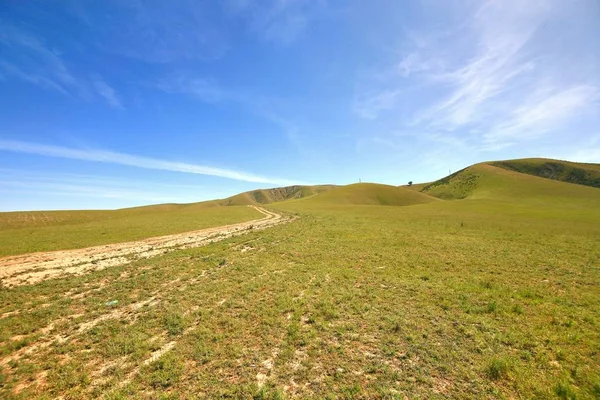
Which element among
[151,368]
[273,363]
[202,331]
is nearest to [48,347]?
[151,368]

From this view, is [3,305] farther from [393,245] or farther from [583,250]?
[583,250]

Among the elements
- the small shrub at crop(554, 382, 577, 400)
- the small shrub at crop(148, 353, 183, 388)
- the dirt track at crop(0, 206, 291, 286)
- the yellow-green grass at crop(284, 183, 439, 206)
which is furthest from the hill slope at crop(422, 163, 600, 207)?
the small shrub at crop(148, 353, 183, 388)

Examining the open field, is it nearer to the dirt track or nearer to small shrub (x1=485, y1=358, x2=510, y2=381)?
small shrub (x1=485, y1=358, x2=510, y2=381)

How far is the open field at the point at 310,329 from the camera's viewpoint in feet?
25.3

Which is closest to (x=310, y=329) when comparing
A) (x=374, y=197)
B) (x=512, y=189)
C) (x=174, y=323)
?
(x=174, y=323)

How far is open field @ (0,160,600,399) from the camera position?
7699 millimetres

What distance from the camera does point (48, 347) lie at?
9773 millimetres

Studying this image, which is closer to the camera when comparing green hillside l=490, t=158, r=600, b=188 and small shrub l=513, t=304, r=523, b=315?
small shrub l=513, t=304, r=523, b=315

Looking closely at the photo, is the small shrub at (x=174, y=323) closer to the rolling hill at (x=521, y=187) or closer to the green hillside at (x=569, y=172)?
the rolling hill at (x=521, y=187)

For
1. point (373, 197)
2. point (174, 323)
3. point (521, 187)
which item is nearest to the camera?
point (174, 323)

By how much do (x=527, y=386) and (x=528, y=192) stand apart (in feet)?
489

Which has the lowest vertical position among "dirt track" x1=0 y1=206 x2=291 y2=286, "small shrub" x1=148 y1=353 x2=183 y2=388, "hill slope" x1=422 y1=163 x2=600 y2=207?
"small shrub" x1=148 y1=353 x2=183 y2=388

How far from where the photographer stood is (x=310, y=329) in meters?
10.8

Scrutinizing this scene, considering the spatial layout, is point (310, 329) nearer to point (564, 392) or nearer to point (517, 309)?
point (564, 392)
